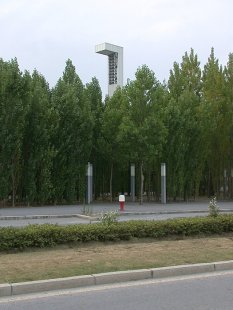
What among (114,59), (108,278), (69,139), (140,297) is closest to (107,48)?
(114,59)

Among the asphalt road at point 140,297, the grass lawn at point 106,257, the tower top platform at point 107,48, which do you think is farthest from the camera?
the tower top platform at point 107,48

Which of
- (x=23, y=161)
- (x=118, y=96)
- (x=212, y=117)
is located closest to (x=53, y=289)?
(x=23, y=161)

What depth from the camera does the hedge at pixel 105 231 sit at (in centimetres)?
1012

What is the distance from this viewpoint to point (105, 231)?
441 inches

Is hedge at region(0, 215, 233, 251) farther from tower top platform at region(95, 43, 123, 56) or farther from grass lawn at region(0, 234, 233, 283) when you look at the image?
tower top platform at region(95, 43, 123, 56)

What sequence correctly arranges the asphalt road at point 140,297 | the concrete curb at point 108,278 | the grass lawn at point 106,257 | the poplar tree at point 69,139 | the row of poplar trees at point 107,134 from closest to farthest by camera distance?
the asphalt road at point 140,297, the concrete curb at point 108,278, the grass lawn at point 106,257, the row of poplar trees at point 107,134, the poplar tree at point 69,139

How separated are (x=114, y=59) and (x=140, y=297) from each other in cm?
3679

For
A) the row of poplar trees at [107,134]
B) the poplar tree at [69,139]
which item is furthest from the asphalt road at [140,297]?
the poplar tree at [69,139]

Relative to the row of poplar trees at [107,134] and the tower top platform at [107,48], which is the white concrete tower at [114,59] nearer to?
the tower top platform at [107,48]

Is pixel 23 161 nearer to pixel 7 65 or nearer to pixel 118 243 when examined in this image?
pixel 7 65

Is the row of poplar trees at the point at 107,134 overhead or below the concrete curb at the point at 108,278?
overhead

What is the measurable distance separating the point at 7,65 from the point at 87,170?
7.63 meters

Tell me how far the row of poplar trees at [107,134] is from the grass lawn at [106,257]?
16027 millimetres

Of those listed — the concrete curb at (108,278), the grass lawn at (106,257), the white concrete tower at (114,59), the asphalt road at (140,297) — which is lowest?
the asphalt road at (140,297)
